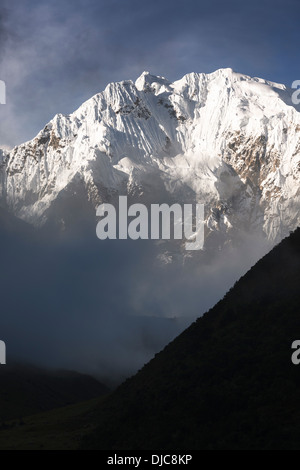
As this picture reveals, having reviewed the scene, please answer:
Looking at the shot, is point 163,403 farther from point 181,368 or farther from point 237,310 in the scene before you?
point 237,310

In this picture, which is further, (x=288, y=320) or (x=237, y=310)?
(x=237, y=310)

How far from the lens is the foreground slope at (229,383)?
102 metres

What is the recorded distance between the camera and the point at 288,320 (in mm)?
117062

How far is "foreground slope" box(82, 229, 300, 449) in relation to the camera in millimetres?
101625

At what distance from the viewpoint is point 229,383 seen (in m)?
113
